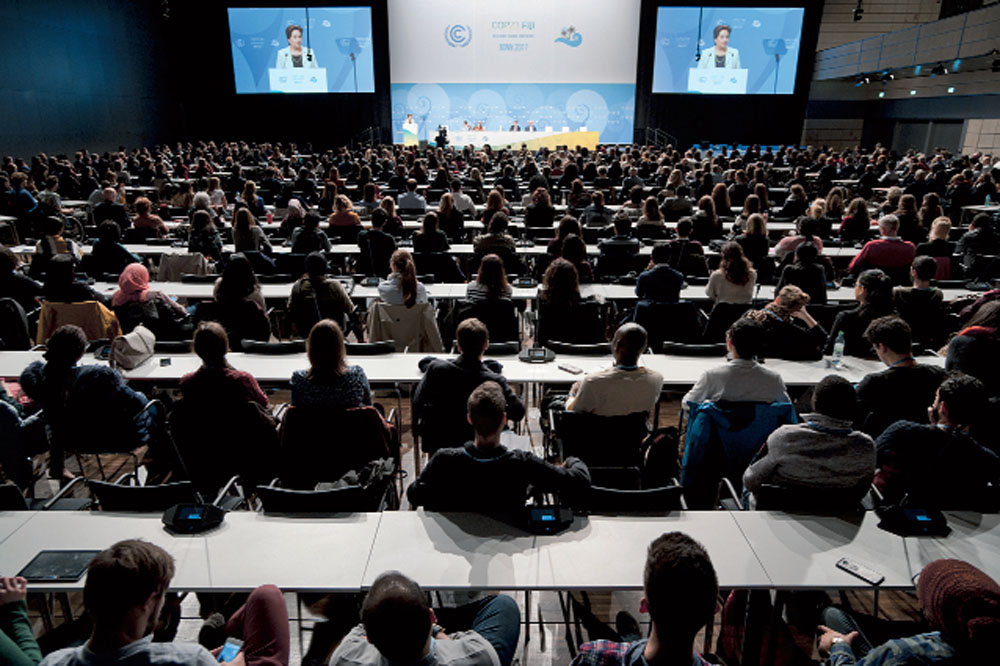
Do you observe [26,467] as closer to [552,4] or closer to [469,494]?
[469,494]

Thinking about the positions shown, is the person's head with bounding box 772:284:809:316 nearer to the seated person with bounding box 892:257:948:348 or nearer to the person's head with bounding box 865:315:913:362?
the person's head with bounding box 865:315:913:362

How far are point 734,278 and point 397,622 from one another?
4496 millimetres

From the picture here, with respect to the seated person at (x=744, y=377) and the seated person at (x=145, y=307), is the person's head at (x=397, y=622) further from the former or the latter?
the seated person at (x=145, y=307)

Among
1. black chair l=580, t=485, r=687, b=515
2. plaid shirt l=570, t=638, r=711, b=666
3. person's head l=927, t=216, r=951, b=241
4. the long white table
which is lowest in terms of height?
the long white table

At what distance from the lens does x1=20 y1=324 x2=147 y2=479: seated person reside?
142 inches

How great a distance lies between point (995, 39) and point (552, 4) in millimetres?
11829

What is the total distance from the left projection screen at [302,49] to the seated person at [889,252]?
18.7 meters

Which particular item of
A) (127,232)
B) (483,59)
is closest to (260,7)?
(483,59)

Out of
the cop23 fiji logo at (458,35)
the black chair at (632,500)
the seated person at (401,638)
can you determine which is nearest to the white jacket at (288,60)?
the cop23 fiji logo at (458,35)

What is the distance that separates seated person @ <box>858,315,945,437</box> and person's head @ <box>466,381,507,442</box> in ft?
7.56

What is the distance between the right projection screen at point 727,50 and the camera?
20703mm

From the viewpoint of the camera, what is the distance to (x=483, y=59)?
21.4 meters

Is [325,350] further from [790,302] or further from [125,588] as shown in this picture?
[790,302]

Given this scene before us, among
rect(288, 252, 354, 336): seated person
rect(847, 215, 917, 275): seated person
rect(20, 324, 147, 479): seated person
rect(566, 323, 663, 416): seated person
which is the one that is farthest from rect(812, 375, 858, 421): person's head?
rect(847, 215, 917, 275): seated person
